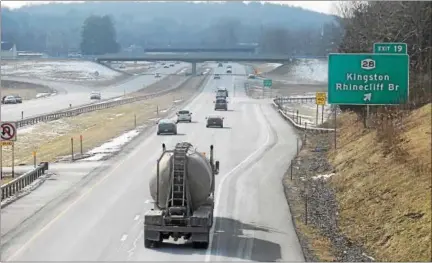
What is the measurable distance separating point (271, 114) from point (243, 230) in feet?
181

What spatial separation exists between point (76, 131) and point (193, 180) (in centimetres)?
4172

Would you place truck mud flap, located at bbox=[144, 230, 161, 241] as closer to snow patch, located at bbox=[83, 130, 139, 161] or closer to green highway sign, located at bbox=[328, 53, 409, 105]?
green highway sign, located at bbox=[328, 53, 409, 105]

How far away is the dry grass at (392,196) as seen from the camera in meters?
17.4

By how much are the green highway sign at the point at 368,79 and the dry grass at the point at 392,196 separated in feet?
4.47

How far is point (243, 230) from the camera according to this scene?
21.3 metres

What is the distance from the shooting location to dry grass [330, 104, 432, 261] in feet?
57.2

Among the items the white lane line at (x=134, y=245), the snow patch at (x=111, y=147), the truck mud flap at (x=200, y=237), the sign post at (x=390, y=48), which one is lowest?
the white lane line at (x=134, y=245)

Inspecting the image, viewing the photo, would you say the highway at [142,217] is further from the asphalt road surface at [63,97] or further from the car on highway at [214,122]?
the asphalt road surface at [63,97]

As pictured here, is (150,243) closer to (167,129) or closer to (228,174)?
(228,174)

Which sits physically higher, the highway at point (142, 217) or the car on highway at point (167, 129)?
the car on highway at point (167, 129)

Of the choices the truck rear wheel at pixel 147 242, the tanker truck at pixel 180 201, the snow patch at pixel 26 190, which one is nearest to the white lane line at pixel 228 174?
the tanker truck at pixel 180 201

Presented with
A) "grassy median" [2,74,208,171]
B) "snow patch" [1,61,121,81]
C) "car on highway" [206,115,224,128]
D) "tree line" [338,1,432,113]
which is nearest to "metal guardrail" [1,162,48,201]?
"grassy median" [2,74,208,171]

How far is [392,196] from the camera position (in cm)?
2098

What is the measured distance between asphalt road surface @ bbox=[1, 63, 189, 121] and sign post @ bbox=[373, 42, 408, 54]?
155 ft
